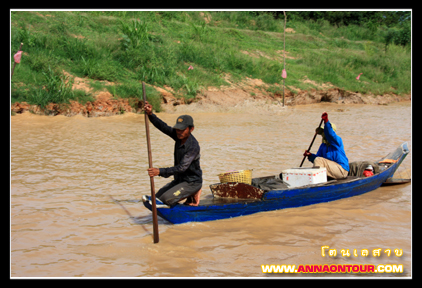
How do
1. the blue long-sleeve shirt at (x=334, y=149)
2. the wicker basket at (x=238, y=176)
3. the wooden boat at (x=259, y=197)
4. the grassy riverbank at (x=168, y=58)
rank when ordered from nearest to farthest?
the wooden boat at (x=259, y=197)
the wicker basket at (x=238, y=176)
the blue long-sleeve shirt at (x=334, y=149)
the grassy riverbank at (x=168, y=58)

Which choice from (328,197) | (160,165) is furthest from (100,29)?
(328,197)

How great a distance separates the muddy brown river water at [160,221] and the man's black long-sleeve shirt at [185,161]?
0.58 metres

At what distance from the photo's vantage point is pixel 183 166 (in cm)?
466

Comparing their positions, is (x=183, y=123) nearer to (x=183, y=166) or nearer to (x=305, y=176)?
(x=183, y=166)

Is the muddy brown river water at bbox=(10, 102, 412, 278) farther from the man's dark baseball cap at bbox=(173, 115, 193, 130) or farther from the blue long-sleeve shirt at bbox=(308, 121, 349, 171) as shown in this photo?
the man's dark baseball cap at bbox=(173, 115, 193, 130)

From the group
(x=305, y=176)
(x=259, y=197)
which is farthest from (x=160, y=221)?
(x=305, y=176)

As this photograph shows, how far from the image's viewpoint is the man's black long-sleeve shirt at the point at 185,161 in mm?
4648

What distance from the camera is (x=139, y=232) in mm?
4754

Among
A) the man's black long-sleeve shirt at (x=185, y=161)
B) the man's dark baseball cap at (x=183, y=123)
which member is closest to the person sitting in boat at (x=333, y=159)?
the man's black long-sleeve shirt at (x=185, y=161)

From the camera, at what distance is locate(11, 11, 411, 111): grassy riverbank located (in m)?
13.5

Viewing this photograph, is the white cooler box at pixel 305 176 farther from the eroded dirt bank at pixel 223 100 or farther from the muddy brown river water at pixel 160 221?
the eroded dirt bank at pixel 223 100

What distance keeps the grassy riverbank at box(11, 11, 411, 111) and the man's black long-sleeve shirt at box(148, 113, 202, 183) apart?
8741 millimetres

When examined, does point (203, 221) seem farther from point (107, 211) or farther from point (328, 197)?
point (328, 197)

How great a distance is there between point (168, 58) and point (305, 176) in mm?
11474
